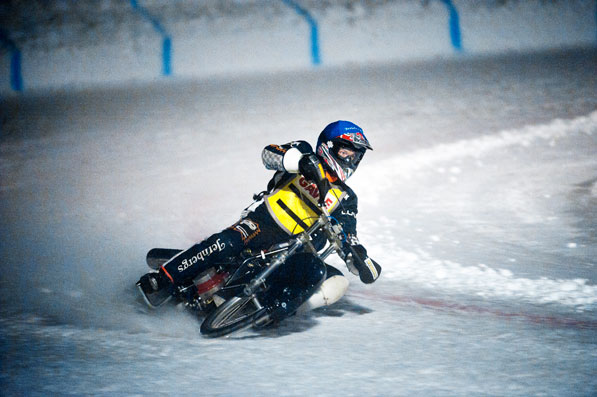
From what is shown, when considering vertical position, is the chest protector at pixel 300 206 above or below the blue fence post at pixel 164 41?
below

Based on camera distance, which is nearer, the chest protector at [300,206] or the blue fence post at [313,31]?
the chest protector at [300,206]

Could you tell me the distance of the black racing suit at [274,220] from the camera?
15.6ft

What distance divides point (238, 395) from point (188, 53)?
999 centimetres

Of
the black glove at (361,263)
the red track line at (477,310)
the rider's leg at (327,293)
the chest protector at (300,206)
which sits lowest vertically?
the red track line at (477,310)

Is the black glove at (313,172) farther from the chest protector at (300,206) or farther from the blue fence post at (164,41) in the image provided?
the blue fence post at (164,41)

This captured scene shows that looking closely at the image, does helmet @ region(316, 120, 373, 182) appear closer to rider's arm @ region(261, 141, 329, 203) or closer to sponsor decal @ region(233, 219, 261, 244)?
rider's arm @ region(261, 141, 329, 203)

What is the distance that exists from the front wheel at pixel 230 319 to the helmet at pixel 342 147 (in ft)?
3.62

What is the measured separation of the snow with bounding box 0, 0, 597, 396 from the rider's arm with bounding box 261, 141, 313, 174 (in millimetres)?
1043

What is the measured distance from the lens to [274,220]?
16.1 feet

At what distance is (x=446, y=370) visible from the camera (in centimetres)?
380

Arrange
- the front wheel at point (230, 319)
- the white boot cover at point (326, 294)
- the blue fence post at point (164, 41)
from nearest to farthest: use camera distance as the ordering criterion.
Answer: the front wheel at point (230, 319), the white boot cover at point (326, 294), the blue fence post at point (164, 41)

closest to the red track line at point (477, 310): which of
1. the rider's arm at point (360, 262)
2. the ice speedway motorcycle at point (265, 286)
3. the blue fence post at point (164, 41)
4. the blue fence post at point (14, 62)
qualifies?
the ice speedway motorcycle at point (265, 286)

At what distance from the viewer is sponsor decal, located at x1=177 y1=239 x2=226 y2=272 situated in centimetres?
474

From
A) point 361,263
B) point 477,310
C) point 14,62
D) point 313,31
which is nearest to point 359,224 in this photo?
point 477,310
